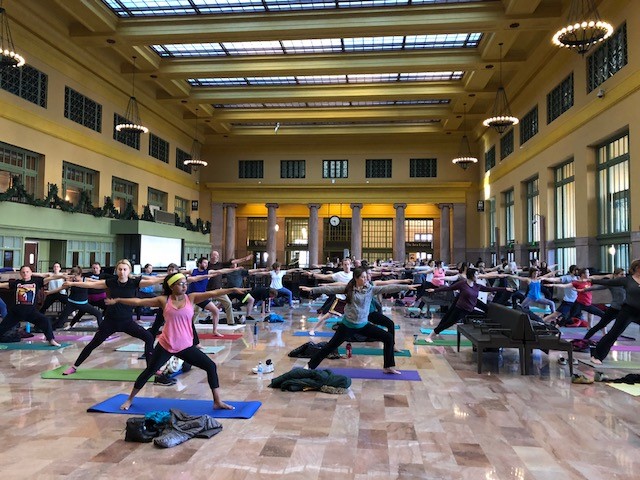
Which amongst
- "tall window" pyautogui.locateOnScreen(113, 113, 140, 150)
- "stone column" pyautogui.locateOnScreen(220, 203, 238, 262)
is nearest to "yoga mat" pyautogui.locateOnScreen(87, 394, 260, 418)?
"tall window" pyautogui.locateOnScreen(113, 113, 140, 150)

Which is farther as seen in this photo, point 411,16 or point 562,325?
point 411,16

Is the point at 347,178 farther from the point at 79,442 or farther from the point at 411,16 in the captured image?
the point at 79,442

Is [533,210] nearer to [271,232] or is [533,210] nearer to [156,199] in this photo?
[271,232]

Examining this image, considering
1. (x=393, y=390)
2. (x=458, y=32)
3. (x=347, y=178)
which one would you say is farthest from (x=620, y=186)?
(x=347, y=178)

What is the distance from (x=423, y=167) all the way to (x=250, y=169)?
12.5 metres

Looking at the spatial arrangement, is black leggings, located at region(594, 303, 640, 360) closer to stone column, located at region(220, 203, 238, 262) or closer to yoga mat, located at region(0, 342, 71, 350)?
yoga mat, located at region(0, 342, 71, 350)

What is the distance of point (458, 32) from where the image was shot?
18.3 meters

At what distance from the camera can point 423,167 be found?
35.8 meters

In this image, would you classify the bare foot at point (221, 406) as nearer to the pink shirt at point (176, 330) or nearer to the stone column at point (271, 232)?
the pink shirt at point (176, 330)

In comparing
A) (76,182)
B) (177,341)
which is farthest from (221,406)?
(76,182)

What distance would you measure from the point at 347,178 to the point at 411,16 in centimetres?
1829

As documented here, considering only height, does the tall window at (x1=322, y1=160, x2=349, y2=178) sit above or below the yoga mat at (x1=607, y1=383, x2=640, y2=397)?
above

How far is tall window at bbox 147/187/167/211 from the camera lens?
95.5ft

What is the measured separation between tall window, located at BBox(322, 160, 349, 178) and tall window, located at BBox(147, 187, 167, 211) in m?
11.4
